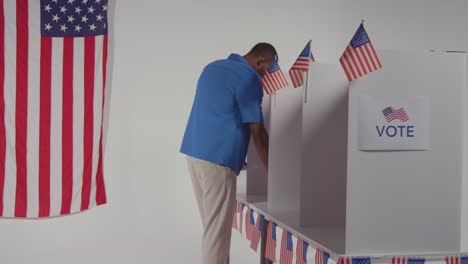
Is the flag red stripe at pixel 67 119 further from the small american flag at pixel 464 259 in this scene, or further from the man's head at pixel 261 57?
the small american flag at pixel 464 259

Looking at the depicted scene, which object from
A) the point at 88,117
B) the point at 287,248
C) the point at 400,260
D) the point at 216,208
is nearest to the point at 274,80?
the point at 216,208

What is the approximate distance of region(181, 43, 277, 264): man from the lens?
2508 millimetres

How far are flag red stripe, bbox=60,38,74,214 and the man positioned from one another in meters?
1.70

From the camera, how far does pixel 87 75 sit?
402 centimetres

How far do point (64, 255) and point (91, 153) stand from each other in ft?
2.74

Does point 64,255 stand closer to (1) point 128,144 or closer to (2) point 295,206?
(1) point 128,144

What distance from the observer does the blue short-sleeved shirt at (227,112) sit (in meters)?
2.50

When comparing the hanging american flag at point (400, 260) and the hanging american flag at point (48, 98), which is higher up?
the hanging american flag at point (48, 98)

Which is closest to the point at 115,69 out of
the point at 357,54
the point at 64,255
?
the point at 64,255

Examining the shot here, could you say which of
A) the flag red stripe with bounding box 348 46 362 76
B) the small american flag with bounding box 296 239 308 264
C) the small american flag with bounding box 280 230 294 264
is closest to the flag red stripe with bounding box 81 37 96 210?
the small american flag with bounding box 280 230 294 264

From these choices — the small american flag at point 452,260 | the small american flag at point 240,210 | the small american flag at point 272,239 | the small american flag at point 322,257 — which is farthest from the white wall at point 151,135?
the small american flag at point 452,260

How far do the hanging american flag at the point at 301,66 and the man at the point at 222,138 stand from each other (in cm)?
23

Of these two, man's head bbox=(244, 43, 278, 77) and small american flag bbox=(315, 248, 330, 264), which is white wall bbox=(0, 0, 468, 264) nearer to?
man's head bbox=(244, 43, 278, 77)

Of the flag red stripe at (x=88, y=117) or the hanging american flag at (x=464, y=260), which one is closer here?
the hanging american flag at (x=464, y=260)
